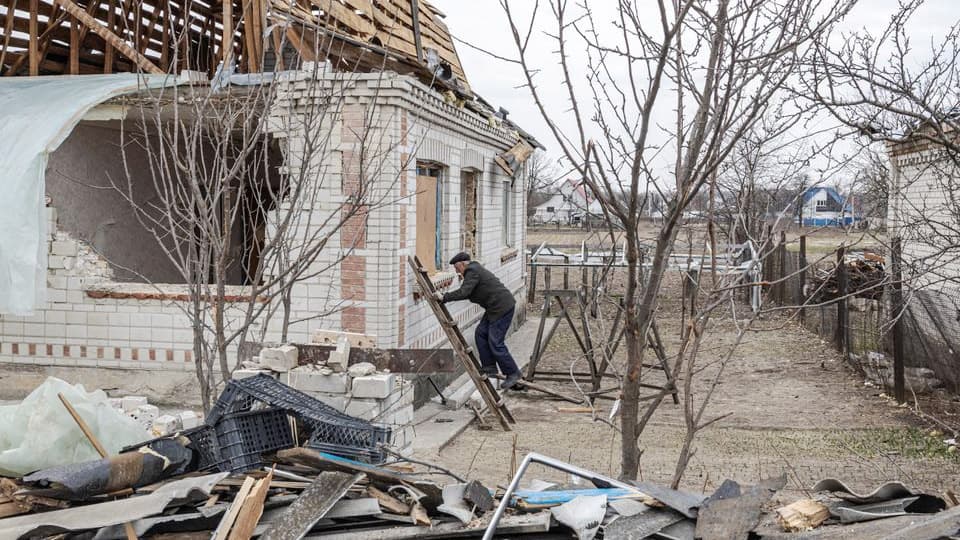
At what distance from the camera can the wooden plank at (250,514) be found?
397 cm

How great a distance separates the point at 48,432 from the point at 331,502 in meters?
1.62

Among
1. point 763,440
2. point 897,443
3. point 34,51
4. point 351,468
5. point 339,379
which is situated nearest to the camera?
point 351,468

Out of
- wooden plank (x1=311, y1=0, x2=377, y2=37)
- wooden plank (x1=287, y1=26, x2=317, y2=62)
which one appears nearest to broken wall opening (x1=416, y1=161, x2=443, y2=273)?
wooden plank (x1=311, y1=0, x2=377, y2=37)

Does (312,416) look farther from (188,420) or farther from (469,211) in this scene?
(469,211)

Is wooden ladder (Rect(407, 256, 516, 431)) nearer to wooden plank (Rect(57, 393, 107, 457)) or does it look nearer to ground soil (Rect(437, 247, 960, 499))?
ground soil (Rect(437, 247, 960, 499))

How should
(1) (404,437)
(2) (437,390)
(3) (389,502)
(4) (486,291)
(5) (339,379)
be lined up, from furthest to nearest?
(4) (486,291) → (2) (437,390) → (1) (404,437) → (5) (339,379) → (3) (389,502)

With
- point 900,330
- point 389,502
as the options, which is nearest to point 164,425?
point 389,502

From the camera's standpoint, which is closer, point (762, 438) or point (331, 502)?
point (331, 502)

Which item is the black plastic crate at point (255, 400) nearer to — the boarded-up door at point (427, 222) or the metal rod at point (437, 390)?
the metal rod at point (437, 390)

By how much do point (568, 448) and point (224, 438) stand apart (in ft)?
14.9

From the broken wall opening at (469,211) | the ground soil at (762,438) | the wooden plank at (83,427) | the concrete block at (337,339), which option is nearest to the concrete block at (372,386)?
the concrete block at (337,339)

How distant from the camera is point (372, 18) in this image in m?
10.5

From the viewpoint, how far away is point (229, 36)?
7.89 meters

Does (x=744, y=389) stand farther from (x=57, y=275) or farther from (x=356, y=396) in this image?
(x=57, y=275)
